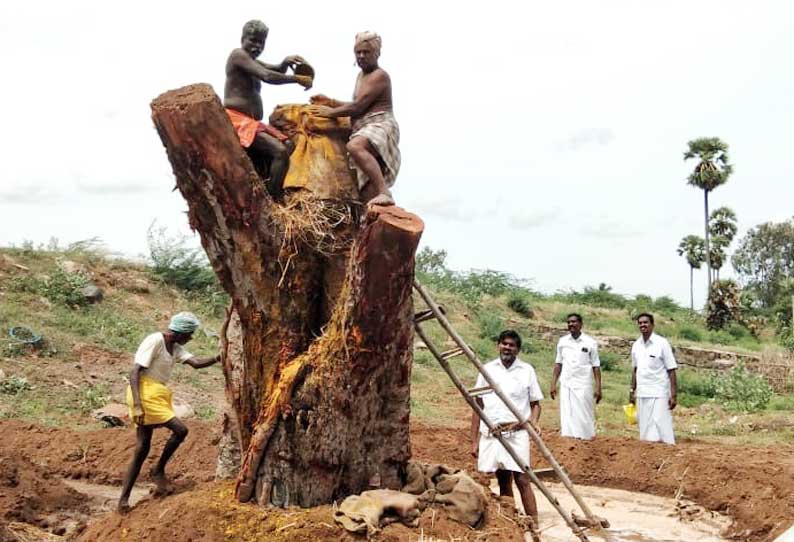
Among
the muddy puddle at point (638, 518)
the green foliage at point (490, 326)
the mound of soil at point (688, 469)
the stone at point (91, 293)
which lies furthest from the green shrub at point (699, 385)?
the stone at point (91, 293)

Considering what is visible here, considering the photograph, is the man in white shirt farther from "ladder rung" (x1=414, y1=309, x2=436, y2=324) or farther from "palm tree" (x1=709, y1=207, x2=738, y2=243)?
"palm tree" (x1=709, y1=207, x2=738, y2=243)

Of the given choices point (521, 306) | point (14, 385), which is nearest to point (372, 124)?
point (14, 385)

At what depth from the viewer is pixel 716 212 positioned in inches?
1240

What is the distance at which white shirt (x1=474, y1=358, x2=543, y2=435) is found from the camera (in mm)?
6344

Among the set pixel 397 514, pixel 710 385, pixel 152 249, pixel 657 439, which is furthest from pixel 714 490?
pixel 152 249

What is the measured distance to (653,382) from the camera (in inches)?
350

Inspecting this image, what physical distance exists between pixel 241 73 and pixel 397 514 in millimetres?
2843

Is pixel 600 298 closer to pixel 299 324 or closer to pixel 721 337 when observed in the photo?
pixel 721 337

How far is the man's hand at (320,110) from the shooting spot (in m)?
5.11

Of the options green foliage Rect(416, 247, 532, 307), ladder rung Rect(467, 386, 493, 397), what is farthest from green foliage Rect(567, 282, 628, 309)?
ladder rung Rect(467, 386, 493, 397)

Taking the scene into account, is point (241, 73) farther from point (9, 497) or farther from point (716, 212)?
point (716, 212)

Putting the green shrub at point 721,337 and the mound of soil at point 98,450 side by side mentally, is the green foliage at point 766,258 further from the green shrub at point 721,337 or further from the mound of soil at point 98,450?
the mound of soil at point 98,450

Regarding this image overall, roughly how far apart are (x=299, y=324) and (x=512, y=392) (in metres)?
2.14

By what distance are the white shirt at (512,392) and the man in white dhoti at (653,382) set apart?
8.87 feet
